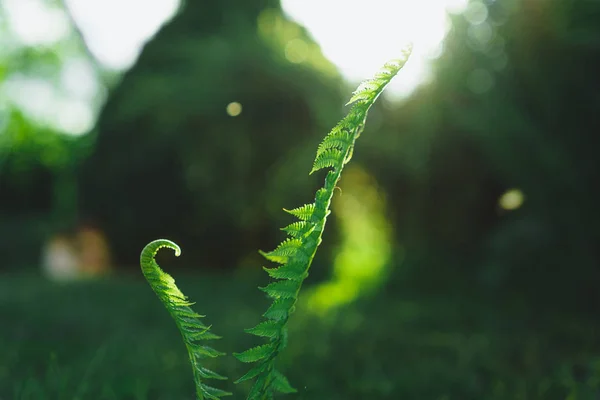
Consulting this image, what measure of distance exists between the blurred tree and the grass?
367cm

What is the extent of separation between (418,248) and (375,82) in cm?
560

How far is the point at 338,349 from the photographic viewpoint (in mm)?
3201

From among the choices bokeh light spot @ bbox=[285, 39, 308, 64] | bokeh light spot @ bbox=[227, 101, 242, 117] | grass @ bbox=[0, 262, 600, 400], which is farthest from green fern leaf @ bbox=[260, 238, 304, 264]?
bokeh light spot @ bbox=[285, 39, 308, 64]

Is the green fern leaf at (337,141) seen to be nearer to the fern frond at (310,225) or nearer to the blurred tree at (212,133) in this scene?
the fern frond at (310,225)

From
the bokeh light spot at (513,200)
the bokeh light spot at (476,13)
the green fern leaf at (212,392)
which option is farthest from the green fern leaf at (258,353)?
the bokeh light spot at (476,13)

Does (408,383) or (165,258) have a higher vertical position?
(408,383)

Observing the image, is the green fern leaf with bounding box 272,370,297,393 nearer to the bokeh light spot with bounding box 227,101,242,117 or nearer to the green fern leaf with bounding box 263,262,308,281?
the green fern leaf with bounding box 263,262,308,281

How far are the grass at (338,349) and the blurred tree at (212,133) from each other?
3.67 m

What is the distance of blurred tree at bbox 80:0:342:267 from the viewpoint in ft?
30.1

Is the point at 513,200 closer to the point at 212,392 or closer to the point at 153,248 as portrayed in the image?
the point at 212,392

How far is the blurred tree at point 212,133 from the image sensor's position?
9.18 m

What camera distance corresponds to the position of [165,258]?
37.0 feet

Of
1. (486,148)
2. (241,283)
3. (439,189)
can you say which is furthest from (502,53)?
(241,283)

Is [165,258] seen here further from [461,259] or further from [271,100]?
[461,259]
